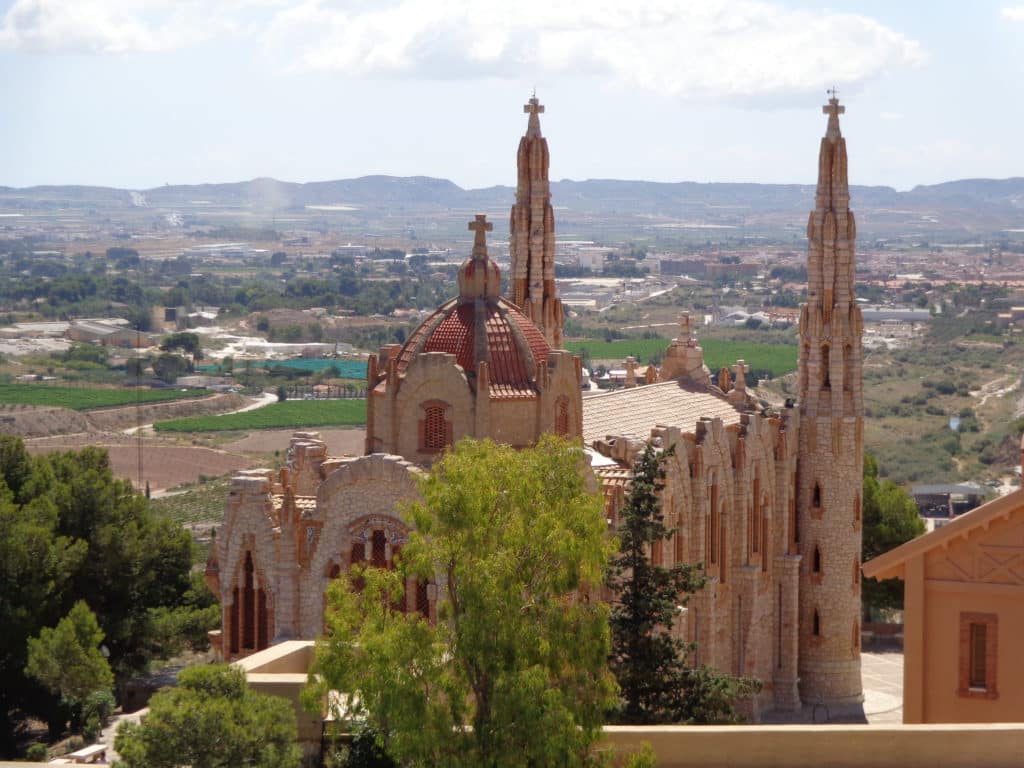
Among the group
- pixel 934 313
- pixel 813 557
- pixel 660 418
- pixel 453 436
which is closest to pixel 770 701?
pixel 813 557

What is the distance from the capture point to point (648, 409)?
127 ft

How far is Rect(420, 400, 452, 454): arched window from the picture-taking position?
30453mm

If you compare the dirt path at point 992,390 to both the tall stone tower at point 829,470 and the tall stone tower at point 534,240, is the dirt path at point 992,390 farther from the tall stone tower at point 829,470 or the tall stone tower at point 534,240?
the tall stone tower at point 534,240

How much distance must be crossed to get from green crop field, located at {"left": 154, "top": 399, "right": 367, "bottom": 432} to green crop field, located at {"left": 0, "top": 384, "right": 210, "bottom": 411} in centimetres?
460

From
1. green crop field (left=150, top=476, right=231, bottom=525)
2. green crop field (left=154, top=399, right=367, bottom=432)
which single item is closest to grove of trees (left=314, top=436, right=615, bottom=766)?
green crop field (left=150, top=476, right=231, bottom=525)

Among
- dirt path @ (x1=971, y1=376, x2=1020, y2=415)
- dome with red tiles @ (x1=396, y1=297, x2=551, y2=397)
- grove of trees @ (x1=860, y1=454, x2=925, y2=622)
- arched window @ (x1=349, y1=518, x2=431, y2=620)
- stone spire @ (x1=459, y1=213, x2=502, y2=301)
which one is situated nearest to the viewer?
arched window @ (x1=349, y1=518, x2=431, y2=620)

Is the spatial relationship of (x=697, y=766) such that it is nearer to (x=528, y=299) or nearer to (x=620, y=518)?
(x=620, y=518)

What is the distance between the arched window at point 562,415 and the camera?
102 feet

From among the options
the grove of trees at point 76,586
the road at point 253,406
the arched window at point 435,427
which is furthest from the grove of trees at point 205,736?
the road at point 253,406

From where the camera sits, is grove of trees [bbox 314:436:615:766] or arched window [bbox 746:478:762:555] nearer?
grove of trees [bbox 314:436:615:766]

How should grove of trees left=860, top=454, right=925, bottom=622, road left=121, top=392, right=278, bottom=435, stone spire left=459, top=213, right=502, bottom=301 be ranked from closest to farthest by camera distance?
stone spire left=459, top=213, right=502, bottom=301 < grove of trees left=860, top=454, right=925, bottom=622 < road left=121, top=392, right=278, bottom=435

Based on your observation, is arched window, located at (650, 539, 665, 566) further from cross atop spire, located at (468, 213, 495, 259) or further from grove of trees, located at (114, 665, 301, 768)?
grove of trees, located at (114, 665, 301, 768)

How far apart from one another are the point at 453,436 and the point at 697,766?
40.8 ft

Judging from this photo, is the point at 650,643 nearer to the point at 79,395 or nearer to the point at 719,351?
the point at 79,395
